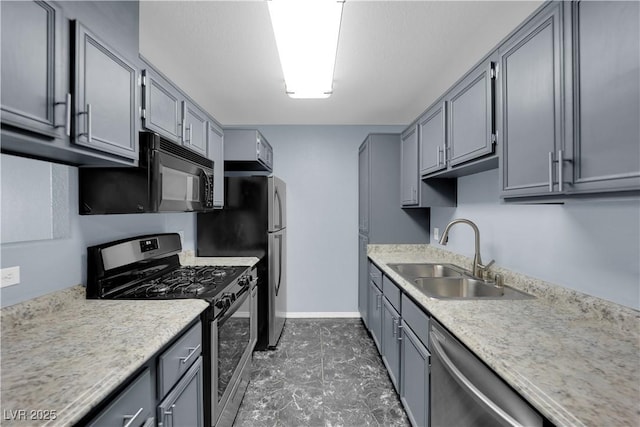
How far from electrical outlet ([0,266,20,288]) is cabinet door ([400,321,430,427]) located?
1901 millimetres

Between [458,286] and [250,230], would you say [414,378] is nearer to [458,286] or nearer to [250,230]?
[458,286]

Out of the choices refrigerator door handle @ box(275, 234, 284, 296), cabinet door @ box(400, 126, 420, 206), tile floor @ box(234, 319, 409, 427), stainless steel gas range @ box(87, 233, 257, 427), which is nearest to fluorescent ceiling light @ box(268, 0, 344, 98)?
cabinet door @ box(400, 126, 420, 206)

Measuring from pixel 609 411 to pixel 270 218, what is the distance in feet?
8.00

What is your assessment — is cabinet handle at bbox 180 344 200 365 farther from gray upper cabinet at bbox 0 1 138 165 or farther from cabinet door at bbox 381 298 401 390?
cabinet door at bbox 381 298 401 390

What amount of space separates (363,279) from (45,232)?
110 inches

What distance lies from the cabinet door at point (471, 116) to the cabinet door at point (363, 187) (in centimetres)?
123

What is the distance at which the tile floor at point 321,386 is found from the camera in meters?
1.92

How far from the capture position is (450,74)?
2361 millimetres

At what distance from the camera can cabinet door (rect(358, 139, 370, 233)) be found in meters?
3.17

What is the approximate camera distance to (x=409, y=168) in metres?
2.80

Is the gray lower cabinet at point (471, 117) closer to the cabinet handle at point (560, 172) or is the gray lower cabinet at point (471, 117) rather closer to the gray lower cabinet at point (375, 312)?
the cabinet handle at point (560, 172)

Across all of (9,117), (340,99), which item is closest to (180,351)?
(9,117)

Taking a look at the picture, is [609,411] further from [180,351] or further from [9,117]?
[9,117]

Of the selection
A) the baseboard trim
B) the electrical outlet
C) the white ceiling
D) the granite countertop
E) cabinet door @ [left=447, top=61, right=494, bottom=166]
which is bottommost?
the baseboard trim
